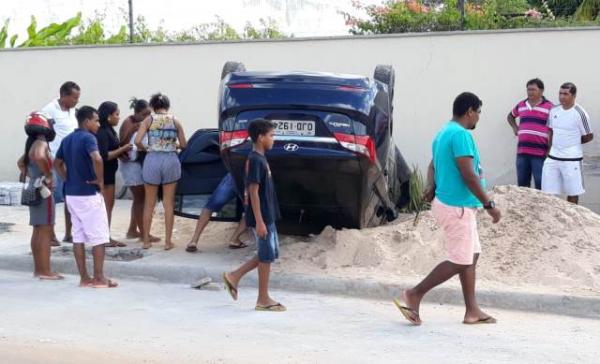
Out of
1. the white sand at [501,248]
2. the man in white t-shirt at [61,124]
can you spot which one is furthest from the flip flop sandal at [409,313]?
the man in white t-shirt at [61,124]

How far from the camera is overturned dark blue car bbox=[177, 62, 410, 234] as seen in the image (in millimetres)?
8359

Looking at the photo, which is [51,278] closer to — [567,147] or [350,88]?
→ [350,88]

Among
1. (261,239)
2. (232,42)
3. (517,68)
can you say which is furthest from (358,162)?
(232,42)

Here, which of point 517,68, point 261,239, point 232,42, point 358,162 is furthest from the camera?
point 232,42

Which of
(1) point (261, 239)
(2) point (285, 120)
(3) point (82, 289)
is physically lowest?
(3) point (82, 289)

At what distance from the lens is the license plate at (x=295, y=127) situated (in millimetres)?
8391

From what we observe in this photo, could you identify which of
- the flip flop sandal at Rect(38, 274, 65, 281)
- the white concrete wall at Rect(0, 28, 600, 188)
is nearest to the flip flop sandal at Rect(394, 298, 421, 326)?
the flip flop sandal at Rect(38, 274, 65, 281)

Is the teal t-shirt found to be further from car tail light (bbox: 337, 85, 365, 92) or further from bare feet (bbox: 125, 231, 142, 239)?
bare feet (bbox: 125, 231, 142, 239)

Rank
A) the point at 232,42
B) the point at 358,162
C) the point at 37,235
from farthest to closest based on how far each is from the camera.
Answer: the point at 232,42, the point at 37,235, the point at 358,162

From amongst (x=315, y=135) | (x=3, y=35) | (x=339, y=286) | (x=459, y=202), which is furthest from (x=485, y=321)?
(x=3, y=35)

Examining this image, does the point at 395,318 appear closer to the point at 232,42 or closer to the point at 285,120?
the point at 285,120

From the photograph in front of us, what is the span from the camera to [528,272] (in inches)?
336

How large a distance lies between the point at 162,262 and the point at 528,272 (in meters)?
3.38

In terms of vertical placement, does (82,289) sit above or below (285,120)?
below
